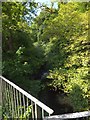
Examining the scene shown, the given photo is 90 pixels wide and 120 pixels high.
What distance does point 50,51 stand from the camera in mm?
3996

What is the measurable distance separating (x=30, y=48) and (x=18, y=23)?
0.45m

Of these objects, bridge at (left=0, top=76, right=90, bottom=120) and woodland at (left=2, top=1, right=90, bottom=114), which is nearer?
bridge at (left=0, top=76, right=90, bottom=120)

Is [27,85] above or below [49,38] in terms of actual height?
below

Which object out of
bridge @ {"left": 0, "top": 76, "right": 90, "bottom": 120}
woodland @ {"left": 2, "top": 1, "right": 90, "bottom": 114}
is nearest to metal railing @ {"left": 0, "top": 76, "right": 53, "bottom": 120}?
bridge @ {"left": 0, "top": 76, "right": 90, "bottom": 120}

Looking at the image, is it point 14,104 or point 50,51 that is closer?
point 14,104

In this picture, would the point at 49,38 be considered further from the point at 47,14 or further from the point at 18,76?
the point at 18,76

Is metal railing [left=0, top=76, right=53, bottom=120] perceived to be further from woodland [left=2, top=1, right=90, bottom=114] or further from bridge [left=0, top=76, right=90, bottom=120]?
woodland [left=2, top=1, right=90, bottom=114]

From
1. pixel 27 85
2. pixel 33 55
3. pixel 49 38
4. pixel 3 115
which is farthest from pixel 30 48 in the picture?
pixel 3 115

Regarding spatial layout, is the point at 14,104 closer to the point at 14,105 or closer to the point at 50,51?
the point at 14,105

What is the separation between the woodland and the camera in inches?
140

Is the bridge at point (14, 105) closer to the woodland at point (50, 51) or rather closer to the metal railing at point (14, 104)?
the metal railing at point (14, 104)

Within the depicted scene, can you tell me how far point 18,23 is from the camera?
375cm

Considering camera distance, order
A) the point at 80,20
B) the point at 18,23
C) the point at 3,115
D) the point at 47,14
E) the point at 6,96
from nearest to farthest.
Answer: the point at 3,115 → the point at 6,96 → the point at 80,20 → the point at 18,23 → the point at 47,14

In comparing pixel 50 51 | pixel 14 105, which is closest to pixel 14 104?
pixel 14 105
